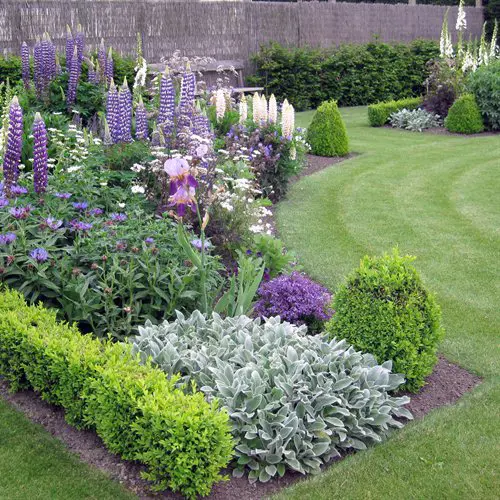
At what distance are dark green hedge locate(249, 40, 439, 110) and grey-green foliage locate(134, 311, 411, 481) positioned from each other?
13.7 m

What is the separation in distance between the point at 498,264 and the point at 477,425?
304 centimetres

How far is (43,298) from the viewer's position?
15.4 feet

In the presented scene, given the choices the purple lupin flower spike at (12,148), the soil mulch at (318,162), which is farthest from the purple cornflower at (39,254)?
the soil mulch at (318,162)

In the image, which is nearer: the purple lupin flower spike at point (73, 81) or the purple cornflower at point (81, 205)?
the purple cornflower at point (81, 205)

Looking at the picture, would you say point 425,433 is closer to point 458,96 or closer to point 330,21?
point 458,96

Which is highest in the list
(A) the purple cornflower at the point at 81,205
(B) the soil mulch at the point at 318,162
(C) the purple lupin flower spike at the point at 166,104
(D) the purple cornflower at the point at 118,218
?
(C) the purple lupin flower spike at the point at 166,104

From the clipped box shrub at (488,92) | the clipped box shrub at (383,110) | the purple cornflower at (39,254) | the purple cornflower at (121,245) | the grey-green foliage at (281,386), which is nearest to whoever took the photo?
the grey-green foliage at (281,386)

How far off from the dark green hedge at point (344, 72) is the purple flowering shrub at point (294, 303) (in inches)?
500

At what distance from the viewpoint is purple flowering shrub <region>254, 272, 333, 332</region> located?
4938 mm

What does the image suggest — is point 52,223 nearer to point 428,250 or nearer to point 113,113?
point 113,113

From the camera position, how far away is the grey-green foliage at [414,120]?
14750mm

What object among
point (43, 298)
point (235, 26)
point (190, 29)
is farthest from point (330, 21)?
point (43, 298)

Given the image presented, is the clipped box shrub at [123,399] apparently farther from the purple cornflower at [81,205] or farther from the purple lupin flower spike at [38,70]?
the purple lupin flower spike at [38,70]

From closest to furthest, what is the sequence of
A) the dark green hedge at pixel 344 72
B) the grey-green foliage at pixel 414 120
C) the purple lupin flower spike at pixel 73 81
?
the purple lupin flower spike at pixel 73 81 < the grey-green foliage at pixel 414 120 < the dark green hedge at pixel 344 72
